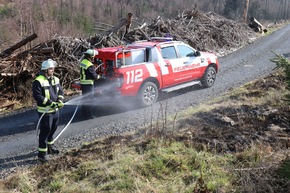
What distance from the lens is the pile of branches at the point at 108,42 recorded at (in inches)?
428

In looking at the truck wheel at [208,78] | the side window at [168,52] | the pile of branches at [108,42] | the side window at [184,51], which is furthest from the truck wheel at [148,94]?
the pile of branches at [108,42]

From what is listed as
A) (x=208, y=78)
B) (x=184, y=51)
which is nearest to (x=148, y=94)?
(x=184, y=51)

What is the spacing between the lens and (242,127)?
6598 millimetres

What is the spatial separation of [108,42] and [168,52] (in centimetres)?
458

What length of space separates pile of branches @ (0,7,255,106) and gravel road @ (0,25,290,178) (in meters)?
1.75

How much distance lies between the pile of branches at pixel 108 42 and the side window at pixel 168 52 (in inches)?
152

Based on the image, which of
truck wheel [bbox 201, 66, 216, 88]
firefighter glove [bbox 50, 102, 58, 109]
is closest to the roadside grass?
firefighter glove [bbox 50, 102, 58, 109]

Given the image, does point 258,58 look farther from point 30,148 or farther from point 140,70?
point 30,148

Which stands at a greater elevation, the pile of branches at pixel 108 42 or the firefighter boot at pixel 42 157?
the pile of branches at pixel 108 42

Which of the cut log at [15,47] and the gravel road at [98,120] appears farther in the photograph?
the cut log at [15,47]

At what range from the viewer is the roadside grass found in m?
4.59

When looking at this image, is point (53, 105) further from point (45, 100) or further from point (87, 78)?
point (87, 78)

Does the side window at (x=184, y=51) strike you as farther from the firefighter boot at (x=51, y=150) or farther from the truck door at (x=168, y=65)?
the firefighter boot at (x=51, y=150)

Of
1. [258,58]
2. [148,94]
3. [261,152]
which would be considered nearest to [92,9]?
[258,58]
